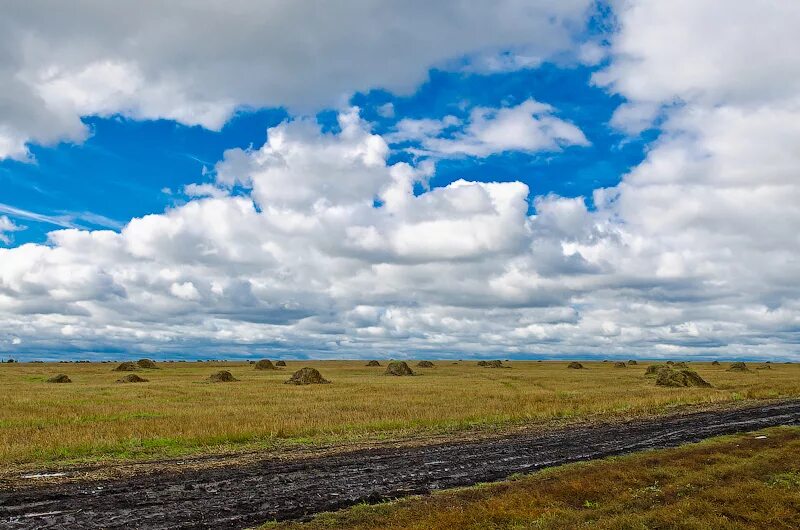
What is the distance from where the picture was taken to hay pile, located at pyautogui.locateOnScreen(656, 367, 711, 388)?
5681cm

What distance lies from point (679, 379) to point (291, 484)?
Answer: 50.9m

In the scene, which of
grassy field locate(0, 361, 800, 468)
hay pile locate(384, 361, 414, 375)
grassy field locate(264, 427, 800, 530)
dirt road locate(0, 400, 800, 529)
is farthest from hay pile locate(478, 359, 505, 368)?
grassy field locate(264, 427, 800, 530)

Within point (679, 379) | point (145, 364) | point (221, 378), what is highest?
point (145, 364)

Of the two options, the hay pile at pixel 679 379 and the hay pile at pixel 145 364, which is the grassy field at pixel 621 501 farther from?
the hay pile at pixel 145 364

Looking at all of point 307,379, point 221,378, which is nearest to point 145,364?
point 221,378

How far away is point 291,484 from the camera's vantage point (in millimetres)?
16281

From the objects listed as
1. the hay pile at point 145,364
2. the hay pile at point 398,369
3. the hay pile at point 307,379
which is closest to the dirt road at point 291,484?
the hay pile at point 307,379

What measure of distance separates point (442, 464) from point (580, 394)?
28.8 meters

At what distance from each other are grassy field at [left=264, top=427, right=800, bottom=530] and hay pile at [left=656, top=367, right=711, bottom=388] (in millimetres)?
41575

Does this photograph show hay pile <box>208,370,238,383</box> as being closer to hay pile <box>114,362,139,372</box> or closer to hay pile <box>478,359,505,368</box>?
hay pile <box>114,362,139,372</box>

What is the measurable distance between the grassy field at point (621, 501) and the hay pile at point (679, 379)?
1637 inches

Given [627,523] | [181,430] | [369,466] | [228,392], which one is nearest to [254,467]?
[369,466]

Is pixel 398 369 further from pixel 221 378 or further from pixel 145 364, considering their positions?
pixel 145 364

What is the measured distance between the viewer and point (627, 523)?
1185cm
